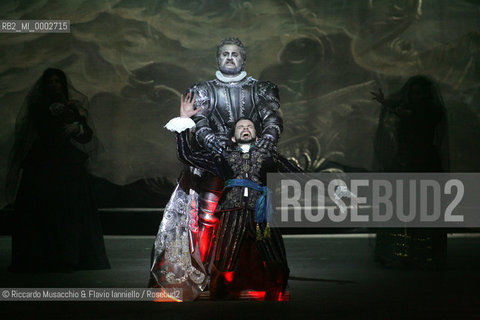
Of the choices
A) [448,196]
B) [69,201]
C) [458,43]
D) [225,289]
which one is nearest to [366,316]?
[225,289]

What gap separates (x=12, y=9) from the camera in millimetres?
13586

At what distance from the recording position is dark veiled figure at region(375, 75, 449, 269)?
873cm

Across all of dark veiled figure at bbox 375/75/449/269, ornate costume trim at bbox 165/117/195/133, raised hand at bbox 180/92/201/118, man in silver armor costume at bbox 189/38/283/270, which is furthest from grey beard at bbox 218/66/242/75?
dark veiled figure at bbox 375/75/449/269

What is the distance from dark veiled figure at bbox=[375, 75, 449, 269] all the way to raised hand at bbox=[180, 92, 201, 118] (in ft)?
9.68

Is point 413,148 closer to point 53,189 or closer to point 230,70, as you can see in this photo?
point 230,70

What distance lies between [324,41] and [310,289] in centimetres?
768

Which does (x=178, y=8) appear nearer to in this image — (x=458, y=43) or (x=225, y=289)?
(x=458, y=43)

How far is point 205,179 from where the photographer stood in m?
6.62

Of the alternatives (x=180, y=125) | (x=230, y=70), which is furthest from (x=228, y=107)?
(x=180, y=125)

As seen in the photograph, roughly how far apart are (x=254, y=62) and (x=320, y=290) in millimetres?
7812

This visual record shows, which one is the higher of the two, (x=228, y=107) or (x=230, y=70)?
(x=230, y=70)

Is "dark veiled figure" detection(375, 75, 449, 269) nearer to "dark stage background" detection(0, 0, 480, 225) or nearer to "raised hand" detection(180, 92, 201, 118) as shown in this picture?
"raised hand" detection(180, 92, 201, 118)

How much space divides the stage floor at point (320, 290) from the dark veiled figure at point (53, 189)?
32 cm

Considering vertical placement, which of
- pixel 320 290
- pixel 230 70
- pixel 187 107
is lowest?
pixel 320 290
